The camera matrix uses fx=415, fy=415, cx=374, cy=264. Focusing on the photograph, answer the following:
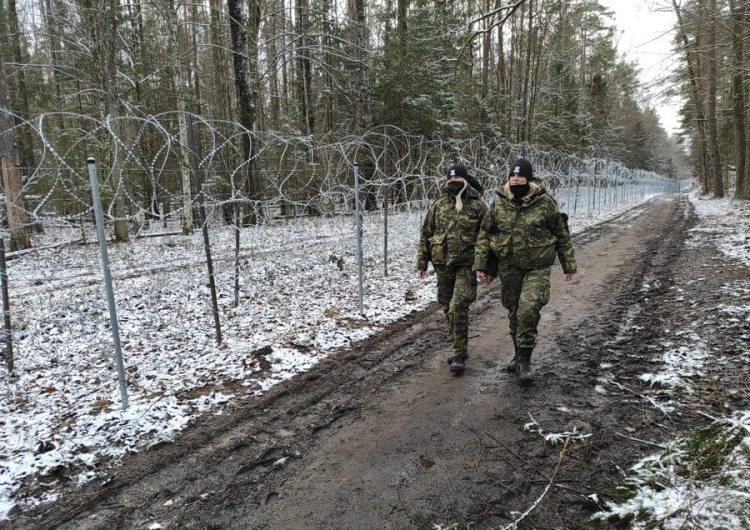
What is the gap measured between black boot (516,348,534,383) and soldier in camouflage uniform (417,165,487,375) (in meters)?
0.52

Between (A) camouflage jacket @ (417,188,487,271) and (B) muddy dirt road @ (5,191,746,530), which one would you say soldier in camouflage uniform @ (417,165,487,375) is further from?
(B) muddy dirt road @ (5,191,746,530)

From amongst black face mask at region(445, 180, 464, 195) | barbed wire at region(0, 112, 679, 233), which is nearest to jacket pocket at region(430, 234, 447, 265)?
black face mask at region(445, 180, 464, 195)

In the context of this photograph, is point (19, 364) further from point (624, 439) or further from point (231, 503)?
point (624, 439)

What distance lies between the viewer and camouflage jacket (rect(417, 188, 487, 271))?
4.03 m

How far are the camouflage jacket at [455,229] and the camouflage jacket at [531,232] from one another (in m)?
0.25

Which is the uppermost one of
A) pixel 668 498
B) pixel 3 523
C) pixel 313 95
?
pixel 313 95

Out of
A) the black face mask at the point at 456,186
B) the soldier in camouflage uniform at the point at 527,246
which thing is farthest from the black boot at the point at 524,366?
the black face mask at the point at 456,186

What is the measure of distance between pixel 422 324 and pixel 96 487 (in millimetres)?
3810

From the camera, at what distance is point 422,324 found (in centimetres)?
555

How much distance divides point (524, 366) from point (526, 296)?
626mm

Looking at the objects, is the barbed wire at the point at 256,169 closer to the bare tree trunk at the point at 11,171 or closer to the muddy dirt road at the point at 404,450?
the bare tree trunk at the point at 11,171

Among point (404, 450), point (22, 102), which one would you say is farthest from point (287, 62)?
point (22, 102)

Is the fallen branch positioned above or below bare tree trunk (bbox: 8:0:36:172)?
below

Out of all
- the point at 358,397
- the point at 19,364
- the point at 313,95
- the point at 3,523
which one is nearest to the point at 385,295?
the point at 358,397
